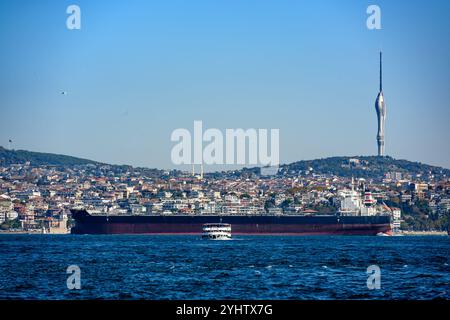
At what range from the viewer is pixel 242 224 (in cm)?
15125

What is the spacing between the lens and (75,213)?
513 feet

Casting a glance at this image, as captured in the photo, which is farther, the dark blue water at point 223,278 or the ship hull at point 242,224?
the ship hull at point 242,224

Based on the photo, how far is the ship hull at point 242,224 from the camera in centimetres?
14979

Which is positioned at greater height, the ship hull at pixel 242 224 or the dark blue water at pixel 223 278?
the ship hull at pixel 242 224

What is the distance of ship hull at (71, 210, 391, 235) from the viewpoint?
150 m

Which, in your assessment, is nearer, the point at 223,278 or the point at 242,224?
the point at 223,278

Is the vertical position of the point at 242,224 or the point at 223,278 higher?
the point at 242,224

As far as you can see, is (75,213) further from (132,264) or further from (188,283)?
(188,283)
